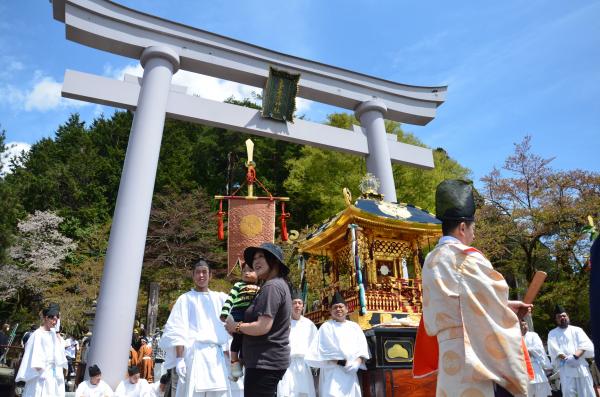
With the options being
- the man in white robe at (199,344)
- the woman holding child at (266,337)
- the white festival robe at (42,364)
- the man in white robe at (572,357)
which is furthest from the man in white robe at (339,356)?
the man in white robe at (572,357)

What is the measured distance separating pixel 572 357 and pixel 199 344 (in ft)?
23.5

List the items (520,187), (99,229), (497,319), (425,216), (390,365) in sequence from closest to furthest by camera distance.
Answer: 1. (497,319)
2. (390,365)
3. (425,216)
4. (520,187)
5. (99,229)

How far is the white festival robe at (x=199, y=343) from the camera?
155 inches

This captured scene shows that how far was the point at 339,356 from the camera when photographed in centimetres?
571

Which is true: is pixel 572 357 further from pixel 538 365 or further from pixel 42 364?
pixel 42 364

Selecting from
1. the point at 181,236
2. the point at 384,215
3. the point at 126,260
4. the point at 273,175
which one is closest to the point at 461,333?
the point at 384,215

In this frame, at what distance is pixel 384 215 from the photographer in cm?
742

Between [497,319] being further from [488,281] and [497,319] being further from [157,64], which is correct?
[157,64]

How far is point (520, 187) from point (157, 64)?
48.8 ft

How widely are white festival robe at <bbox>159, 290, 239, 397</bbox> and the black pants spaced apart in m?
1.50

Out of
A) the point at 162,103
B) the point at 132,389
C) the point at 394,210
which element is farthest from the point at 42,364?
the point at 394,210

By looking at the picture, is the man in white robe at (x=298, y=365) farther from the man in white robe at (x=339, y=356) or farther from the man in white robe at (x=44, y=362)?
the man in white robe at (x=44, y=362)

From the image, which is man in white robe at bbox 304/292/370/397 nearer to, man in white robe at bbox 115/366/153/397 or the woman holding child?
man in white robe at bbox 115/366/153/397

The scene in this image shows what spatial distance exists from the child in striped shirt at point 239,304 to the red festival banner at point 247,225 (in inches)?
201
